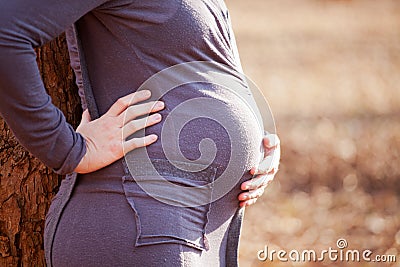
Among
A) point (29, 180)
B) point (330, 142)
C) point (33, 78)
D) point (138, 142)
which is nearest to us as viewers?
point (33, 78)

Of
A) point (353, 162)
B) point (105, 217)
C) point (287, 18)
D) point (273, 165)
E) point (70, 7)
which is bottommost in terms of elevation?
point (287, 18)

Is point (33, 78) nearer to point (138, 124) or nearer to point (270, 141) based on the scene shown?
point (138, 124)

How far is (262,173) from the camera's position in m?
1.90

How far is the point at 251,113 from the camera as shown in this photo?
1825mm

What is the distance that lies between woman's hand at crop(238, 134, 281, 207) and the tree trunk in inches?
23.1

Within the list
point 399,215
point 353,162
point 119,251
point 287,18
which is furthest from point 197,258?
point 287,18

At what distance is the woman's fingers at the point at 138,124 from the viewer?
1.69m

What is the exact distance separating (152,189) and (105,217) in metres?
0.12

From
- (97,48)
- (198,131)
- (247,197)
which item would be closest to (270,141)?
(247,197)

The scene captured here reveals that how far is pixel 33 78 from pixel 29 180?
68 centimetres

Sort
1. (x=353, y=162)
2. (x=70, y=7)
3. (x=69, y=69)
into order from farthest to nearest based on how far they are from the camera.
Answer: (x=353, y=162), (x=69, y=69), (x=70, y=7)

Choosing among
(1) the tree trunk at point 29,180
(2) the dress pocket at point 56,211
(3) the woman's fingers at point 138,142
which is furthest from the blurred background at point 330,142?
(3) the woman's fingers at point 138,142

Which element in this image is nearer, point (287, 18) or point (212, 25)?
point (212, 25)

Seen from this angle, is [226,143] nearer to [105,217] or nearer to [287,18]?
[105,217]
